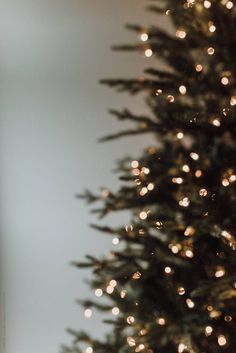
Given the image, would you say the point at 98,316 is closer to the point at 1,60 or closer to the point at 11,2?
the point at 1,60

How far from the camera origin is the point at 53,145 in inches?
74.6

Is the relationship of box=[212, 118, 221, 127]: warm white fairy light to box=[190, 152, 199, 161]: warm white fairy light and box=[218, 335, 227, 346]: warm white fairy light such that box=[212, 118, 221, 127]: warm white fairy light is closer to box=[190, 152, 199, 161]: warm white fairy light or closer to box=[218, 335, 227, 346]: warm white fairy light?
box=[190, 152, 199, 161]: warm white fairy light

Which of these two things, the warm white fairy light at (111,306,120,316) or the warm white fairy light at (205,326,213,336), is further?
the warm white fairy light at (111,306,120,316)

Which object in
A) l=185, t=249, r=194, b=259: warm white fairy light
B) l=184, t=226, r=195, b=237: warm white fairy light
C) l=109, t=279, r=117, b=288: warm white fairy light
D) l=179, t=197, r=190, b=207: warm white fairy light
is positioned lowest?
l=109, t=279, r=117, b=288: warm white fairy light

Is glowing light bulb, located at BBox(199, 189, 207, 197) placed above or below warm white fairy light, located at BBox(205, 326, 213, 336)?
above

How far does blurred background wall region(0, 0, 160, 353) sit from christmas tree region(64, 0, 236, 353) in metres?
0.67

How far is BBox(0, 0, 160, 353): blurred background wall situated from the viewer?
189 centimetres

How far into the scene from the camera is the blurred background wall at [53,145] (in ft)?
6.20

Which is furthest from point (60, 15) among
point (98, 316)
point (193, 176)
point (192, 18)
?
point (98, 316)

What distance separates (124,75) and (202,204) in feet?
2.85

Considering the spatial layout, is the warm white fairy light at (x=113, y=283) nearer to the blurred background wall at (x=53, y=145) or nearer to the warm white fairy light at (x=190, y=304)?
the warm white fairy light at (x=190, y=304)

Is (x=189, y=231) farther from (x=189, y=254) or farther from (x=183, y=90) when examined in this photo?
(x=183, y=90)

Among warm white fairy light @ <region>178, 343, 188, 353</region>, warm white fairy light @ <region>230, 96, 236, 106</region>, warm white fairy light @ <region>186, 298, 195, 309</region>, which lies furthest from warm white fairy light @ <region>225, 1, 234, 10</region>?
warm white fairy light @ <region>178, 343, 188, 353</region>

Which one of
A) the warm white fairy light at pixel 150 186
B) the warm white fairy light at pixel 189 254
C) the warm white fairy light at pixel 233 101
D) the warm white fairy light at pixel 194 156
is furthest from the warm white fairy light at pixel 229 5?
the warm white fairy light at pixel 189 254
